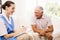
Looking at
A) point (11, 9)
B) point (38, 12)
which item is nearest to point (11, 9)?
point (11, 9)

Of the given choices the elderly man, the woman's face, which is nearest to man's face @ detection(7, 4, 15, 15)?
the woman's face

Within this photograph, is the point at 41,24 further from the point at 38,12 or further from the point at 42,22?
the point at 38,12

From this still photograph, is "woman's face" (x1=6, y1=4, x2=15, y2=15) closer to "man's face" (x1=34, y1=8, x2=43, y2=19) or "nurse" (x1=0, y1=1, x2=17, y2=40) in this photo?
"nurse" (x1=0, y1=1, x2=17, y2=40)

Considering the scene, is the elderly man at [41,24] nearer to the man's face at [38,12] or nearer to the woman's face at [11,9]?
the man's face at [38,12]

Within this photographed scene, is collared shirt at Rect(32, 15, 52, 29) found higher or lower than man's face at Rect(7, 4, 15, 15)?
lower

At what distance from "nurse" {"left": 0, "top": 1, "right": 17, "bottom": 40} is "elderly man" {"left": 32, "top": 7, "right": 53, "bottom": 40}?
0.27m

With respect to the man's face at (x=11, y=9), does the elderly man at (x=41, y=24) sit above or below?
A: below

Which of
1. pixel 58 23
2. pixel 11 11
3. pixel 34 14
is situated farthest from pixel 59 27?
pixel 11 11

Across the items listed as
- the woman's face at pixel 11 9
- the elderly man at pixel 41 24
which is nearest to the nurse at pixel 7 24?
the woman's face at pixel 11 9

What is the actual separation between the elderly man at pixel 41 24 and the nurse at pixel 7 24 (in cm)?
27

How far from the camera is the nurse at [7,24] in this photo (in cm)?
132

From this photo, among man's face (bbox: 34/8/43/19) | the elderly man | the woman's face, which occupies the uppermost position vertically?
the woman's face

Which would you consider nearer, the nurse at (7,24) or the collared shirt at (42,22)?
the nurse at (7,24)

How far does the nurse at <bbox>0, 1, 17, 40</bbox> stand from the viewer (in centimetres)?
132
